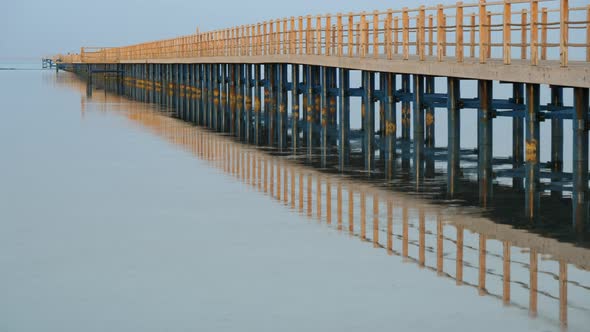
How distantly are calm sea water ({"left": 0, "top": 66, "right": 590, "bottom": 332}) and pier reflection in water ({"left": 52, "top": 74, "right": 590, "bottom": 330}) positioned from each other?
0.02 meters

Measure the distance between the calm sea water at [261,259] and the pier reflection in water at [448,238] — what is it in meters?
0.02

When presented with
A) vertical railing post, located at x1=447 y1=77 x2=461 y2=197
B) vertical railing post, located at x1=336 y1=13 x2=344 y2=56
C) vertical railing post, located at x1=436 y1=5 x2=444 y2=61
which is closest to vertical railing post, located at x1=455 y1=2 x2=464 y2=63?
vertical railing post, located at x1=436 y1=5 x2=444 y2=61

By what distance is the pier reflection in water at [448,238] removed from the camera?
9.58 meters

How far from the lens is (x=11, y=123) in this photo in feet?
108

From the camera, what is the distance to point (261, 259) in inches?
438

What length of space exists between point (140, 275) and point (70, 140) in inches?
638

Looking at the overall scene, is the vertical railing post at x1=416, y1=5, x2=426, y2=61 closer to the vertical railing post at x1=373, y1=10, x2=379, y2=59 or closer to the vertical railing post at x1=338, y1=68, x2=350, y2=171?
the vertical railing post at x1=373, y1=10, x2=379, y2=59

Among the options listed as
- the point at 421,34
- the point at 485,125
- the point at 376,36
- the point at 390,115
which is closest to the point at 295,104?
the point at 376,36

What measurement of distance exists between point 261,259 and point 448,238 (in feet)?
6.32

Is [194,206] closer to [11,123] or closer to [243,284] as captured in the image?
[243,284]

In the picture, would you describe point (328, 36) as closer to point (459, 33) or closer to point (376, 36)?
point (376, 36)

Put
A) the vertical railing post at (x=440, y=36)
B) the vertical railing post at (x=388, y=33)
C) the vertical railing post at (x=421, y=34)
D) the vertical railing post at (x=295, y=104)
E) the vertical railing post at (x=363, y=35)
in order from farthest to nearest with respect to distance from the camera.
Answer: the vertical railing post at (x=295, y=104), the vertical railing post at (x=363, y=35), the vertical railing post at (x=388, y=33), the vertical railing post at (x=421, y=34), the vertical railing post at (x=440, y=36)

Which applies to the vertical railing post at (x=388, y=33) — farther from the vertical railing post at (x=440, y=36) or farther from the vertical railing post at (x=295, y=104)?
the vertical railing post at (x=295, y=104)

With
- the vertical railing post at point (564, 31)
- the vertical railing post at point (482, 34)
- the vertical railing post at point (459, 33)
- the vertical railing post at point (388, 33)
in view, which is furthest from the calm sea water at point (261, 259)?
the vertical railing post at point (388, 33)
